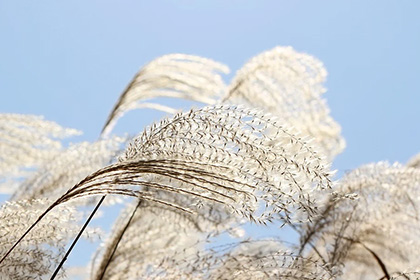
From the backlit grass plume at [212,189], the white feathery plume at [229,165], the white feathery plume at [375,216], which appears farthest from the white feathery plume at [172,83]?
the white feathery plume at [229,165]

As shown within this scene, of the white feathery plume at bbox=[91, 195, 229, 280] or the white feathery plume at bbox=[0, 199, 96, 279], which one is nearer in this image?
the white feathery plume at bbox=[0, 199, 96, 279]

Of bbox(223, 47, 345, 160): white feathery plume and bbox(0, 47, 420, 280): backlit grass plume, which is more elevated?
bbox(223, 47, 345, 160): white feathery plume

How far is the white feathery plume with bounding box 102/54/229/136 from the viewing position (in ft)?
9.80

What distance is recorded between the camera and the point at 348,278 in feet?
8.29

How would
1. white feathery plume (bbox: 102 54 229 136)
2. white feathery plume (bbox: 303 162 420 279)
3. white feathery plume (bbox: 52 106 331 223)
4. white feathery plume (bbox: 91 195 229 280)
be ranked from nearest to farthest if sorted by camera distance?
white feathery plume (bbox: 52 106 331 223)
white feathery plume (bbox: 91 195 229 280)
white feathery plume (bbox: 303 162 420 279)
white feathery plume (bbox: 102 54 229 136)

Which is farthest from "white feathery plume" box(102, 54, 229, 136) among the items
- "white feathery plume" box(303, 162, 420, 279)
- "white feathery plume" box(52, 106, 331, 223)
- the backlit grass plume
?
"white feathery plume" box(52, 106, 331, 223)

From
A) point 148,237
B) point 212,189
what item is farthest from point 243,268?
point 148,237

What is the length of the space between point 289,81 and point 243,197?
1979 millimetres

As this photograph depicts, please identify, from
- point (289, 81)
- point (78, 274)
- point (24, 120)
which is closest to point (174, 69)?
point (289, 81)

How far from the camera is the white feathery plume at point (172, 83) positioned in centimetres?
299

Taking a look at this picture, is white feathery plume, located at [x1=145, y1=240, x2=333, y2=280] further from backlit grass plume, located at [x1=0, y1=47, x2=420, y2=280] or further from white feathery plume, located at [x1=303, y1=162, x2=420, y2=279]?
white feathery plume, located at [x1=303, y1=162, x2=420, y2=279]

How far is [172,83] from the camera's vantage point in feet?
10.2

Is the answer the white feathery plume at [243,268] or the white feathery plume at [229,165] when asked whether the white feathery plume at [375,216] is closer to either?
the white feathery plume at [243,268]

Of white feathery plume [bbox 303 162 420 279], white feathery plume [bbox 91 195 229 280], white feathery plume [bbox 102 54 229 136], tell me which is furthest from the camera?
white feathery plume [bbox 102 54 229 136]
